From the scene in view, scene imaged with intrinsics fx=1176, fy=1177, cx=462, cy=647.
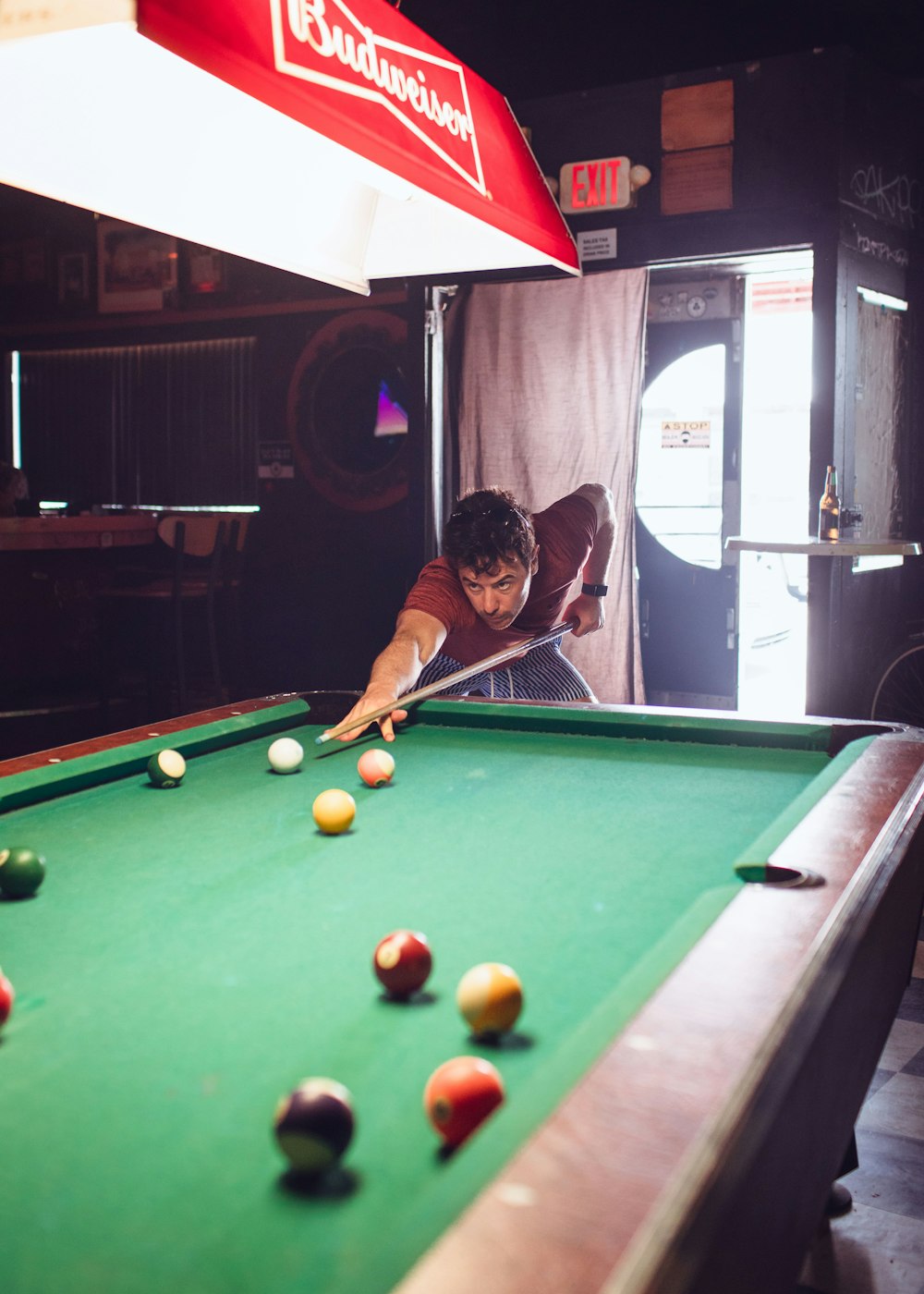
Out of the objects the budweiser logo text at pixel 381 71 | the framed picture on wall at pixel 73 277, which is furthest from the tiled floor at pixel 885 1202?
the framed picture on wall at pixel 73 277

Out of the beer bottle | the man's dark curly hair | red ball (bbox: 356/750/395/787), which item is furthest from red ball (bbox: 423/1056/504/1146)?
the beer bottle

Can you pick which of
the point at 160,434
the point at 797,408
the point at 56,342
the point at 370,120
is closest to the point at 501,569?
the point at 370,120

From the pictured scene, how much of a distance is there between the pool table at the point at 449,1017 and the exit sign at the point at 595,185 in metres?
3.34

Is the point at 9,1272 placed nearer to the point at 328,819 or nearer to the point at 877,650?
the point at 328,819

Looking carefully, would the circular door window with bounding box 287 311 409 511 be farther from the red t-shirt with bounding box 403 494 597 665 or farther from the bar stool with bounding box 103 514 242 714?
the red t-shirt with bounding box 403 494 597 665

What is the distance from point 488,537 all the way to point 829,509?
1.76 m

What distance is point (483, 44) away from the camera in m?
5.35

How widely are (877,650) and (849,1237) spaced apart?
331 cm

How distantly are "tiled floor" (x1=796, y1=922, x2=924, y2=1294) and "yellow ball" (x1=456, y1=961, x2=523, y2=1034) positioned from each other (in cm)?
116

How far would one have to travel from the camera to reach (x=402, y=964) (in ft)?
3.76

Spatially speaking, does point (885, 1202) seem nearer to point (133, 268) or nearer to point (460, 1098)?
point (460, 1098)

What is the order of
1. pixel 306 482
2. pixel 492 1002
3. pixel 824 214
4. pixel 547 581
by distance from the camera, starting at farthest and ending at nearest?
pixel 306 482, pixel 824 214, pixel 547 581, pixel 492 1002

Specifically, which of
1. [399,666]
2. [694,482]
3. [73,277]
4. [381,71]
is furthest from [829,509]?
[73,277]

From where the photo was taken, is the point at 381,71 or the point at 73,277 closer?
the point at 381,71
